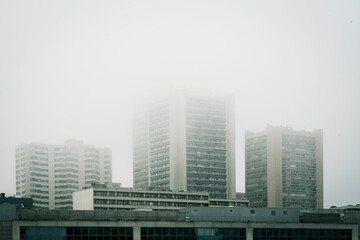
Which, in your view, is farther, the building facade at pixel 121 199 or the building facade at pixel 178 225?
the building facade at pixel 121 199

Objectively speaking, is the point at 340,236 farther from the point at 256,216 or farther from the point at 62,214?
the point at 62,214

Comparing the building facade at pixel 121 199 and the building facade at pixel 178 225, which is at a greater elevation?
the building facade at pixel 178 225

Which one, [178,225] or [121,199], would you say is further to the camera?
[121,199]

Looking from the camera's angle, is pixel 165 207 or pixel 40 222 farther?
pixel 165 207

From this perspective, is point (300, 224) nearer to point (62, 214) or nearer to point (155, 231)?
point (155, 231)

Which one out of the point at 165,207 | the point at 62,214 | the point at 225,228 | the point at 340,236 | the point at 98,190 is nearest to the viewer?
the point at 62,214

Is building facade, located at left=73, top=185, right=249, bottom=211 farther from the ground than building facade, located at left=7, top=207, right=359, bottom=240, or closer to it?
closer to it

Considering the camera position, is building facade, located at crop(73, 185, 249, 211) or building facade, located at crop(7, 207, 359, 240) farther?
building facade, located at crop(73, 185, 249, 211)

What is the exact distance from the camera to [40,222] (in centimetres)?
7562

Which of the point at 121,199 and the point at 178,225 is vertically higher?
the point at 178,225

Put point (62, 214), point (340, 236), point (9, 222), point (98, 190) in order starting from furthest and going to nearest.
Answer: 1. point (98, 190)
2. point (340, 236)
3. point (62, 214)
4. point (9, 222)

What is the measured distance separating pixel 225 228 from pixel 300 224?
39.5ft

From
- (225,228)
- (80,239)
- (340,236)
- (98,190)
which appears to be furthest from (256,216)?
(98,190)

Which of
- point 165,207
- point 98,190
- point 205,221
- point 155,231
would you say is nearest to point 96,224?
point 155,231
